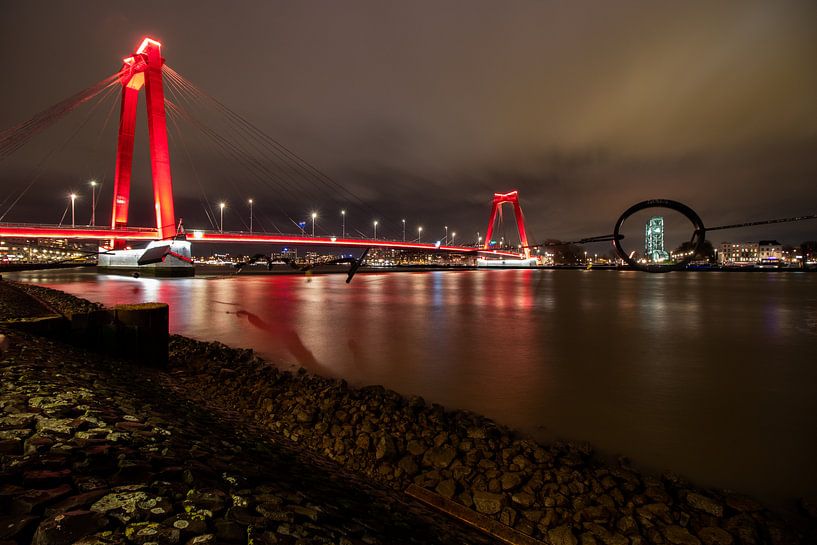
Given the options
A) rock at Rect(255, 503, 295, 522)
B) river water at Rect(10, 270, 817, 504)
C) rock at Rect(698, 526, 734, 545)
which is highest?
rock at Rect(255, 503, 295, 522)

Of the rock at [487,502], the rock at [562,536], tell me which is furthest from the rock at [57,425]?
the rock at [562,536]

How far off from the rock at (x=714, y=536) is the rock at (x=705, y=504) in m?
0.23

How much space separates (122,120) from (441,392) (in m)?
54.0

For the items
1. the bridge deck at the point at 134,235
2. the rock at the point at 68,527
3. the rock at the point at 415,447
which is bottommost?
the rock at the point at 415,447

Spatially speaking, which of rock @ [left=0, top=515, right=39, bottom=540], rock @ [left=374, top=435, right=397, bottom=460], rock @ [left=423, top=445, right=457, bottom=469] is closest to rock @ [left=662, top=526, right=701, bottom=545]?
rock @ [left=423, top=445, right=457, bottom=469]

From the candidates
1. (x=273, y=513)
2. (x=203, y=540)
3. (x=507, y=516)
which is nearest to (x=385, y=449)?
(x=507, y=516)

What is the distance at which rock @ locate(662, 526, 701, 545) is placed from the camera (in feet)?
9.82

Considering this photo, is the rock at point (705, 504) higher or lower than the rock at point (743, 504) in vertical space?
higher

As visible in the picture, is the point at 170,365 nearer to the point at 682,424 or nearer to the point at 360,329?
the point at 360,329

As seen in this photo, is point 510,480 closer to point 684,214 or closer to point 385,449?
point 385,449

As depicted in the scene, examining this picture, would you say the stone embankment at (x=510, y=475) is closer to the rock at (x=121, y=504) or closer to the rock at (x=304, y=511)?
the rock at (x=304, y=511)

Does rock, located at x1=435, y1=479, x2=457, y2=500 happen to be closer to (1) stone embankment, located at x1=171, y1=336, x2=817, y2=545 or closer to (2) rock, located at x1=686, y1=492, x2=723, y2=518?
(1) stone embankment, located at x1=171, y1=336, x2=817, y2=545

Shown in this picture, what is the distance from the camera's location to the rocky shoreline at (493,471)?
315cm

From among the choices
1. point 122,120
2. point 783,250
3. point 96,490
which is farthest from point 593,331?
point 783,250
